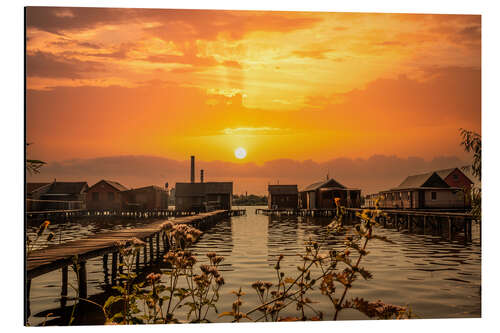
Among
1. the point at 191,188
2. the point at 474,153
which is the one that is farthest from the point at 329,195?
the point at 474,153

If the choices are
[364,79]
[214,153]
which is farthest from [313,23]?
[214,153]

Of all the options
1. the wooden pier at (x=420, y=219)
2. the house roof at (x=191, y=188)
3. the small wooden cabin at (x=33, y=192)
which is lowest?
the wooden pier at (x=420, y=219)

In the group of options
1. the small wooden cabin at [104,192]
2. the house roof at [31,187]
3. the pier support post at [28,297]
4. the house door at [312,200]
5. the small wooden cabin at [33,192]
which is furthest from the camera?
the house door at [312,200]

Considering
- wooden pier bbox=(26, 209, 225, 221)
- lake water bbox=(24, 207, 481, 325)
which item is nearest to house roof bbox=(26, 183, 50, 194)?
wooden pier bbox=(26, 209, 225, 221)

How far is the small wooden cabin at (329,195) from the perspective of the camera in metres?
9.69

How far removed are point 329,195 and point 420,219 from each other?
8.91 m

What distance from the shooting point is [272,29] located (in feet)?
25.5

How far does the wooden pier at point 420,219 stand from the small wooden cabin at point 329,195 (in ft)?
1.12

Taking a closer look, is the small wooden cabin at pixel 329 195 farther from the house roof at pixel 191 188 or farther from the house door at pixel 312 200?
the house roof at pixel 191 188

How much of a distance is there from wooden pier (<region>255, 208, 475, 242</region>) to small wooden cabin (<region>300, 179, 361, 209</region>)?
34 centimetres

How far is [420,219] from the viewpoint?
27766 millimetres

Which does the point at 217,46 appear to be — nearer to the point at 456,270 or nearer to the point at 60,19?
the point at 60,19

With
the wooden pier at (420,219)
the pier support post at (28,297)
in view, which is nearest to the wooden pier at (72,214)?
the pier support post at (28,297)

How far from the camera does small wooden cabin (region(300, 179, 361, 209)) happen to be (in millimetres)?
9691
